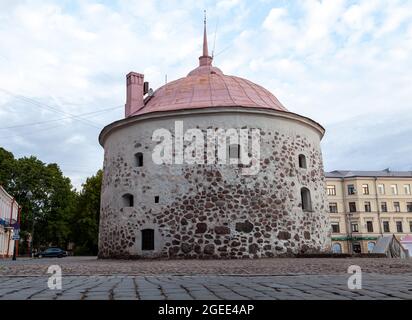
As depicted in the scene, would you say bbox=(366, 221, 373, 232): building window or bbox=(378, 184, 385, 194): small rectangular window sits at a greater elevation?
bbox=(378, 184, 385, 194): small rectangular window

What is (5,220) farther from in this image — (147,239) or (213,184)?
(213,184)

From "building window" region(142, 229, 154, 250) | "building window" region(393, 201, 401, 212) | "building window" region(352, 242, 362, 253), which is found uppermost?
"building window" region(393, 201, 401, 212)

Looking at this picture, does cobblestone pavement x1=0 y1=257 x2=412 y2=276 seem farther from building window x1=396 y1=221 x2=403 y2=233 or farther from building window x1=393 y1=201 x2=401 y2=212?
building window x1=393 y1=201 x2=401 y2=212

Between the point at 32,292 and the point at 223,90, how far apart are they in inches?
622

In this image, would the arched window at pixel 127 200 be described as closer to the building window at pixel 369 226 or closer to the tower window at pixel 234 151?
the tower window at pixel 234 151

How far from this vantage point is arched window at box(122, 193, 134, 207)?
59.9ft

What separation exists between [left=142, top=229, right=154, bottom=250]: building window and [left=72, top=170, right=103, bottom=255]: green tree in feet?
68.8

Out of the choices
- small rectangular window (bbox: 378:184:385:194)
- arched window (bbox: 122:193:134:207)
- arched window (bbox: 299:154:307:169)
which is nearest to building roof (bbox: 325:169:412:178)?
small rectangular window (bbox: 378:184:385:194)

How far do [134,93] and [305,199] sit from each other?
9.82 m

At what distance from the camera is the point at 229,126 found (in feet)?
57.2

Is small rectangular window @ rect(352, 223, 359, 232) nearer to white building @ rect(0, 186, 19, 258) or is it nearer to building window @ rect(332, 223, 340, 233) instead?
building window @ rect(332, 223, 340, 233)

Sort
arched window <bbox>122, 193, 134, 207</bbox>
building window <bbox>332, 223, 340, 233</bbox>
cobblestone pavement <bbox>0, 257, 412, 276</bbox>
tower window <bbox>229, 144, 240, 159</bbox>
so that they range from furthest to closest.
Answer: building window <bbox>332, 223, 340, 233</bbox>, arched window <bbox>122, 193, 134, 207</bbox>, tower window <bbox>229, 144, 240, 159</bbox>, cobblestone pavement <bbox>0, 257, 412, 276</bbox>

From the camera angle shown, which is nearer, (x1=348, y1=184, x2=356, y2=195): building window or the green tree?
the green tree

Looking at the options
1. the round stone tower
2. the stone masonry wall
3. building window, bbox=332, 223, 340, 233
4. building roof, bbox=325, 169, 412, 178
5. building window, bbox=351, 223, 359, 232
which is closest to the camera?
the stone masonry wall
